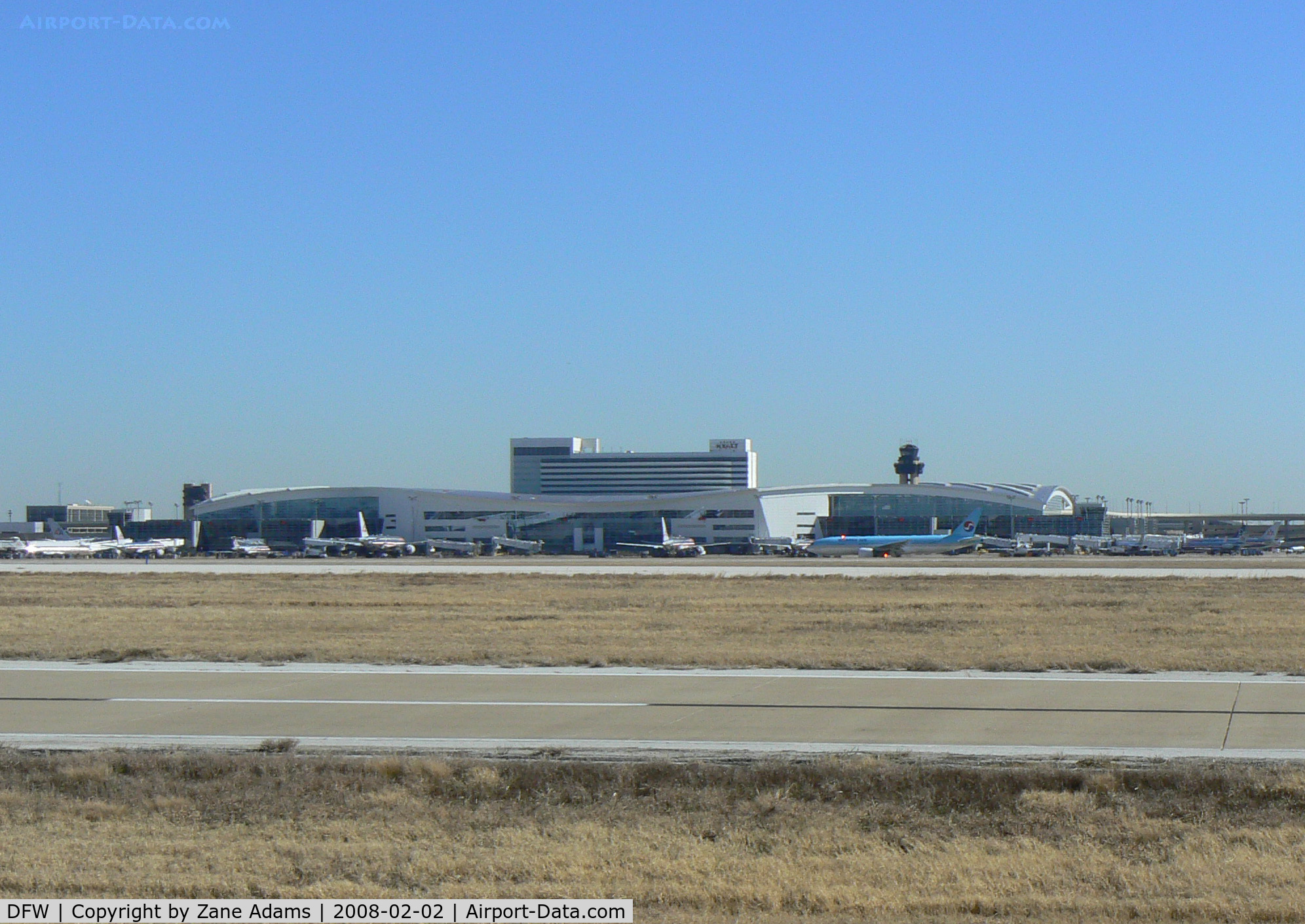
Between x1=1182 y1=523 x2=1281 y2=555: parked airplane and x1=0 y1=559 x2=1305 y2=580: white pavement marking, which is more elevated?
x1=0 y1=559 x2=1305 y2=580: white pavement marking

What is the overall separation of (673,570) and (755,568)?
7.22 meters

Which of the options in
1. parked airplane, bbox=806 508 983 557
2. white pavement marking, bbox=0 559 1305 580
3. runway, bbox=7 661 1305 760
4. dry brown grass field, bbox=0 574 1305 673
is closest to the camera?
runway, bbox=7 661 1305 760

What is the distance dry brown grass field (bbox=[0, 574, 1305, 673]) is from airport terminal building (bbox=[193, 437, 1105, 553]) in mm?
72843

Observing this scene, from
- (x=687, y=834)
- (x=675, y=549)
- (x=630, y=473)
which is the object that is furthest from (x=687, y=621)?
(x=630, y=473)

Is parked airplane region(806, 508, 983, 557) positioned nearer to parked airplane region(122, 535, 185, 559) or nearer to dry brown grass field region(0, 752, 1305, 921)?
parked airplane region(122, 535, 185, 559)

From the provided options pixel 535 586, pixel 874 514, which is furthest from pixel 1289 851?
pixel 874 514

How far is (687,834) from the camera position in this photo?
31.5 feet

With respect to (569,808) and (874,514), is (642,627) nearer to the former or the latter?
(569,808)

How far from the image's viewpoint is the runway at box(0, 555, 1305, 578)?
57.9 metres

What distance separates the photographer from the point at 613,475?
194000mm

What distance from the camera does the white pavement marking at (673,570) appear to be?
5697cm

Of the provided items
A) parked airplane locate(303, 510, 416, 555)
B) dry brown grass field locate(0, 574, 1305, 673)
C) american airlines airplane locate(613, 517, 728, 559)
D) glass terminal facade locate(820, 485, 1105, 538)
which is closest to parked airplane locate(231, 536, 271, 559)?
parked airplane locate(303, 510, 416, 555)

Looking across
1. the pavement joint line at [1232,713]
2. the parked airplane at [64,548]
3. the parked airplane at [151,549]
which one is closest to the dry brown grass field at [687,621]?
the pavement joint line at [1232,713]

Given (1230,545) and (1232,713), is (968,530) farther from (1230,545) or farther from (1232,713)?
(1232,713)
